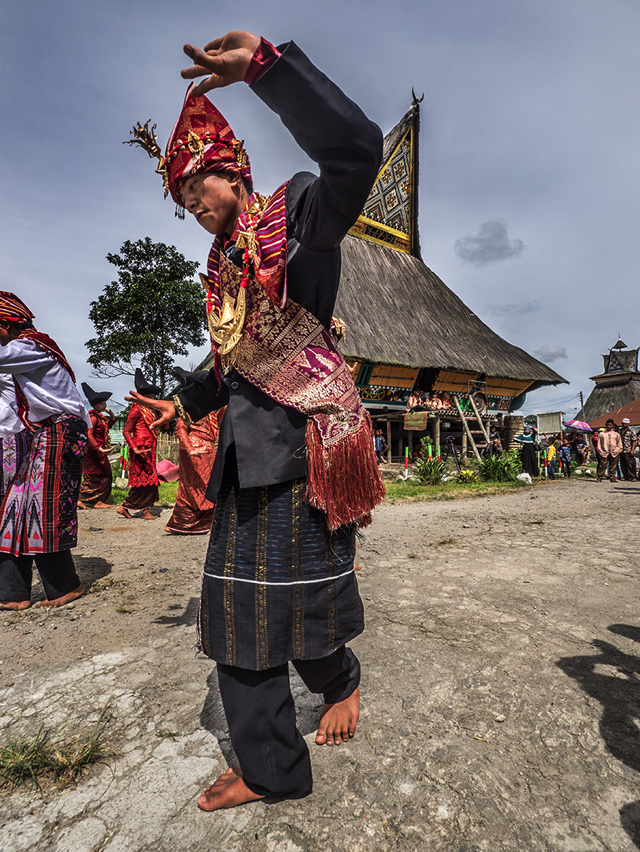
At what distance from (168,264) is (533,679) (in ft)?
74.4

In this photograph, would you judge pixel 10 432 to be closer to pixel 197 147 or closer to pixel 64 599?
pixel 64 599

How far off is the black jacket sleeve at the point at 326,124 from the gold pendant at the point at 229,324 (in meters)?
0.41

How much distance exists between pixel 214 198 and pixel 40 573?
8.88ft

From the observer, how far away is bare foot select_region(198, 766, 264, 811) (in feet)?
4.15

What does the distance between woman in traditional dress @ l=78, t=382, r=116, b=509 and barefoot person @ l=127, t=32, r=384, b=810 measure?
6270 millimetres

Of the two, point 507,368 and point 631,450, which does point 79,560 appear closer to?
point 631,450

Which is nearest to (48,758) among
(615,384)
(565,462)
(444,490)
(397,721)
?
(397,721)

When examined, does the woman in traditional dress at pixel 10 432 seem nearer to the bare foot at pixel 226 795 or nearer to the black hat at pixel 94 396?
the bare foot at pixel 226 795

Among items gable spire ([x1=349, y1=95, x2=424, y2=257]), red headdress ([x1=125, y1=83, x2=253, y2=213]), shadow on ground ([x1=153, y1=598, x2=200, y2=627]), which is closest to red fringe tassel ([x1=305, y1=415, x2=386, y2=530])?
red headdress ([x1=125, y1=83, x2=253, y2=213])

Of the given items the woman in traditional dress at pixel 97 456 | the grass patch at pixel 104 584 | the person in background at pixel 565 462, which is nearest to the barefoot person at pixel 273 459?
the grass patch at pixel 104 584

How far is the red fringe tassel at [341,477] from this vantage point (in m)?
1.33

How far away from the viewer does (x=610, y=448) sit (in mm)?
12430

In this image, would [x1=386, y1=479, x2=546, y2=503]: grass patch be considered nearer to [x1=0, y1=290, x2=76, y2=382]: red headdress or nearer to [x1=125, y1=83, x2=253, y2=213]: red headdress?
[x1=0, y1=290, x2=76, y2=382]: red headdress

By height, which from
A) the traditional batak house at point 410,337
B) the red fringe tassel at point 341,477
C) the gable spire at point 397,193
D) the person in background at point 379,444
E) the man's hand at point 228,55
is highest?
the gable spire at point 397,193
